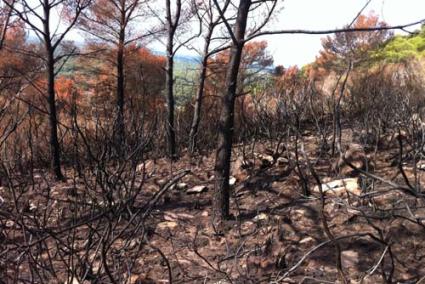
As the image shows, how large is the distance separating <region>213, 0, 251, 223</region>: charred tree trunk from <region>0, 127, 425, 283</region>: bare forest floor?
0.16m

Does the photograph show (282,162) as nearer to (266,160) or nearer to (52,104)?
(266,160)

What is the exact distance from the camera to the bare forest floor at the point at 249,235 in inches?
101

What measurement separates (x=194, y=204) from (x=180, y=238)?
2.30 feet

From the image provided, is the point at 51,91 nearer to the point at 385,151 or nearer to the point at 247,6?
the point at 247,6

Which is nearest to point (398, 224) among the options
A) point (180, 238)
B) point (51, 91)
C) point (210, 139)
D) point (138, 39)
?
point (180, 238)

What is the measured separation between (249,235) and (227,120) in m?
0.97

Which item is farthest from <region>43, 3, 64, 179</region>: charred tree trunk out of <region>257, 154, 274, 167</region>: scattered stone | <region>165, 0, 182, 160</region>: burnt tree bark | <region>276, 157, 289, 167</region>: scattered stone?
<region>276, 157, 289, 167</region>: scattered stone

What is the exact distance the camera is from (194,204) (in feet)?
15.5

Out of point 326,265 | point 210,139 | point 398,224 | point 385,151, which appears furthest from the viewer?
point 210,139

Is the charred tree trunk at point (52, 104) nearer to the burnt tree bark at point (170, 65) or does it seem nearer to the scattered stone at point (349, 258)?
the burnt tree bark at point (170, 65)

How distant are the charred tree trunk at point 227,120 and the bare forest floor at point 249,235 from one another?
158 mm

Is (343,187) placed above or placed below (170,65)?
below

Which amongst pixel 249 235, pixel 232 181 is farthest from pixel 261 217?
pixel 232 181

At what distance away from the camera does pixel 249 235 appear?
3.85 metres
